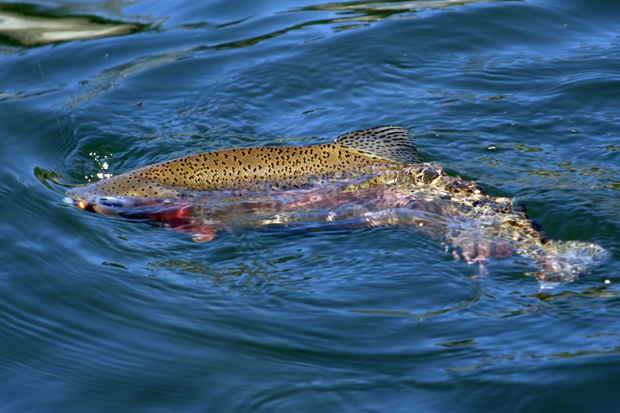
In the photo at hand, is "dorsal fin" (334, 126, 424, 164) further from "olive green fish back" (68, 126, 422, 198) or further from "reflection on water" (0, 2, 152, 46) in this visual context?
"reflection on water" (0, 2, 152, 46)

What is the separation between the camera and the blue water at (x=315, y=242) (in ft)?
10.7

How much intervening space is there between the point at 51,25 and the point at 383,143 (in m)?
6.69

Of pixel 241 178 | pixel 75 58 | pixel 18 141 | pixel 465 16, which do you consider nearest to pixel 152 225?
pixel 241 178

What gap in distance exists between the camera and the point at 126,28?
930cm

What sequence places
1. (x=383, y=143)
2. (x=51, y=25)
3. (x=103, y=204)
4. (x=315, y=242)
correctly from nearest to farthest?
(x=315, y=242) < (x=103, y=204) < (x=383, y=143) < (x=51, y=25)

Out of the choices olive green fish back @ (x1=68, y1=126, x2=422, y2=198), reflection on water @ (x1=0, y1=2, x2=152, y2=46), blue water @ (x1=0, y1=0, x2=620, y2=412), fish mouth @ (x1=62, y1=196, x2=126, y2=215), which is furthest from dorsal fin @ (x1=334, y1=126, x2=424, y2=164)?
reflection on water @ (x1=0, y1=2, x2=152, y2=46)

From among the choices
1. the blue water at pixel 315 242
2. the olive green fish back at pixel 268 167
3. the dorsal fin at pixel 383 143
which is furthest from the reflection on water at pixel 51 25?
the dorsal fin at pixel 383 143

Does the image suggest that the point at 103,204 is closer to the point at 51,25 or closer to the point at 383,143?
the point at 383,143

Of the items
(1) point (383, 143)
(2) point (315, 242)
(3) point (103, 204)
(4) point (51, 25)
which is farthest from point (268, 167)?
(4) point (51, 25)

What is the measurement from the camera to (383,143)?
4.95 m

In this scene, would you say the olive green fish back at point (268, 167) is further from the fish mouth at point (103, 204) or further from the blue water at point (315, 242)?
the blue water at point (315, 242)

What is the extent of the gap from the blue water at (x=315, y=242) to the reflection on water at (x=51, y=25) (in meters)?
0.53

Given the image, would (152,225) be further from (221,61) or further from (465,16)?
(465,16)

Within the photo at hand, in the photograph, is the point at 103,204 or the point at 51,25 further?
the point at 51,25
